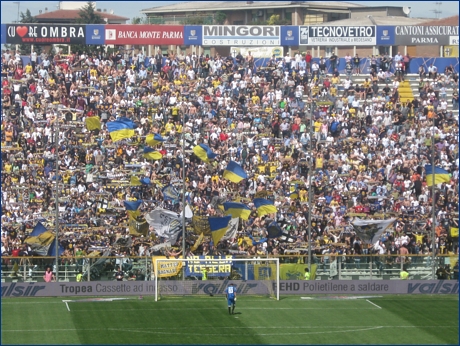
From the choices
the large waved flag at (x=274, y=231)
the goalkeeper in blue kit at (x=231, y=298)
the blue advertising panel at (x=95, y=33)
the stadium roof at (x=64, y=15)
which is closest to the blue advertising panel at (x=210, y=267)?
the large waved flag at (x=274, y=231)

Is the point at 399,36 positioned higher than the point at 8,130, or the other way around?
→ the point at 399,36

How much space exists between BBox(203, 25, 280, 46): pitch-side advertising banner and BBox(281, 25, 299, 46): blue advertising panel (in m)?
0.34

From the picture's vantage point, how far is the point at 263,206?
2002 inches

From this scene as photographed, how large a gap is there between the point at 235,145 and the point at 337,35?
14448 mm

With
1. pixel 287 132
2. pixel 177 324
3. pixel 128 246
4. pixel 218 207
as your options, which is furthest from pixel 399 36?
pixel 177 324

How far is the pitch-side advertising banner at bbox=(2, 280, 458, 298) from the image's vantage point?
44812 millimetres

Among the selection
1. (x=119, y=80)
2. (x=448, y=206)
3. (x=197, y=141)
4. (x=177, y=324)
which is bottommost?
(x=177, y=324)

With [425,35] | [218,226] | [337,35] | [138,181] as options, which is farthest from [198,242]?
[425,35]

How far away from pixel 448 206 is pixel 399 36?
18578 mm

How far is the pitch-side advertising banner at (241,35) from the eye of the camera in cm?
6956

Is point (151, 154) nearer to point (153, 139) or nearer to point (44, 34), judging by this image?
point (153, 139)

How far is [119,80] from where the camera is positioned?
211 ft

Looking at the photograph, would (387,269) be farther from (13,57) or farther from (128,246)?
(13,57)

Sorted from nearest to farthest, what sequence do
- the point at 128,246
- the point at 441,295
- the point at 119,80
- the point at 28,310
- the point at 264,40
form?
the point at 28,310 → the point at 441,295 → the point at 128,246 → the point at 119,80 → the point at 264,40
